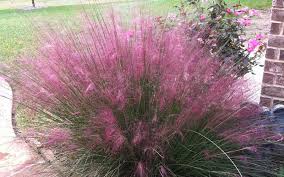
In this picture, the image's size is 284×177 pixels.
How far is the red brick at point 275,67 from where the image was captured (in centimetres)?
309

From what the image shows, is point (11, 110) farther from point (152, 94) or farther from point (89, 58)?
point (152, 94)

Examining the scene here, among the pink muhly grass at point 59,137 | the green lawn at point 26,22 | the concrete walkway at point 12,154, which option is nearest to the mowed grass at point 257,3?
the green lawn at point 26,22

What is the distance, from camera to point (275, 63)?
122 inches

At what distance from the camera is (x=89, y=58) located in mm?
2297

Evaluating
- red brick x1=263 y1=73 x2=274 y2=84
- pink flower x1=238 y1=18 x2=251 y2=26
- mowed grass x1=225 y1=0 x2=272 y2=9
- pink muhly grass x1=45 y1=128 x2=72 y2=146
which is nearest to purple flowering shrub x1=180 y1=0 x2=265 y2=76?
pink flower x1=238 y1=18 x2=251 y2=26

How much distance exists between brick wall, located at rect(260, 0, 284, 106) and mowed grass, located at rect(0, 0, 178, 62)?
828 mm

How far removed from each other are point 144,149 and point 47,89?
646 millimetres

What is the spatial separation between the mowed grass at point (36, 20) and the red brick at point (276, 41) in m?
0.83

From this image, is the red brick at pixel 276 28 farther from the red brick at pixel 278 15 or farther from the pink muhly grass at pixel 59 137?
the pink muhly grass at pixel 59 137

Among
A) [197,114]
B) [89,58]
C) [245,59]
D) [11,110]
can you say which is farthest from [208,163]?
[11,110]

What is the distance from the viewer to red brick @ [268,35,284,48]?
9.95 feet

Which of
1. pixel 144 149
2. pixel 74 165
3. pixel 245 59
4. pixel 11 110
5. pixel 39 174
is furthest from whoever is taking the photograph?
pixel 11 110

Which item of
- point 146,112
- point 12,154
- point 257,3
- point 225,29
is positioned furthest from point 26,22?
point 257,3

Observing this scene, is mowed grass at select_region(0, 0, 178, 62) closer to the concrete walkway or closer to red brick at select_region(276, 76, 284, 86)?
the concrete walkway
